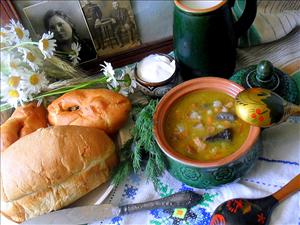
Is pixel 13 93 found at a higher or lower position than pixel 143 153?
higher

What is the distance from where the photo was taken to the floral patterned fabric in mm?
776

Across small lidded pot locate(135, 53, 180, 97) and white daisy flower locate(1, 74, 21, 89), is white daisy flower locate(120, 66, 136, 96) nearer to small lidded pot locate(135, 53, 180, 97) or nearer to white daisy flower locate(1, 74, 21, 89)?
small lidded pot locate(135, 53, 180, 97)

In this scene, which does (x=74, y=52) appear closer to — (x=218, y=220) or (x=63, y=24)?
(x=63, y=24)

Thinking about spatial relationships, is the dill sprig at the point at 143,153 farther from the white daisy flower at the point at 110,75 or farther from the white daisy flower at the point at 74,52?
the white daisy flower at the point at 74,52

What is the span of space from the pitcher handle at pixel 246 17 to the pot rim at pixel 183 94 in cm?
16

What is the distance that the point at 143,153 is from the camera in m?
0.86

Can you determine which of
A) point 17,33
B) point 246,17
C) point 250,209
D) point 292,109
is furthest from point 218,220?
point 17,33

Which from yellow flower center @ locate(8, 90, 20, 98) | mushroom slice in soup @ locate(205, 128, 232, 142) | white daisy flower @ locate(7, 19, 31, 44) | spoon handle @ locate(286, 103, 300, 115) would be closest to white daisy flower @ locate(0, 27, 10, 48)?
white daisy flower @ locate(7, 19, 31, 44)

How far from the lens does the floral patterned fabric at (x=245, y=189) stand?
2.55 feet

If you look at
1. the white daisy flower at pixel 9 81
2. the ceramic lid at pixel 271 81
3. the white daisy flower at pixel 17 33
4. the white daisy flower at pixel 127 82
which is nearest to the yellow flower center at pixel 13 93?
the white daisy flower at pixel 9 81

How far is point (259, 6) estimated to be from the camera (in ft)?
3.66

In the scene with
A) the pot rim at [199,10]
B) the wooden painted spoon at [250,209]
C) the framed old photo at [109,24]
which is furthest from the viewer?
the framed old photo at [109,24]

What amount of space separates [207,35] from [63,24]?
14.9 inches

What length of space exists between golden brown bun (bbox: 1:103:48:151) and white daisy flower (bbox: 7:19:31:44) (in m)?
0.16
